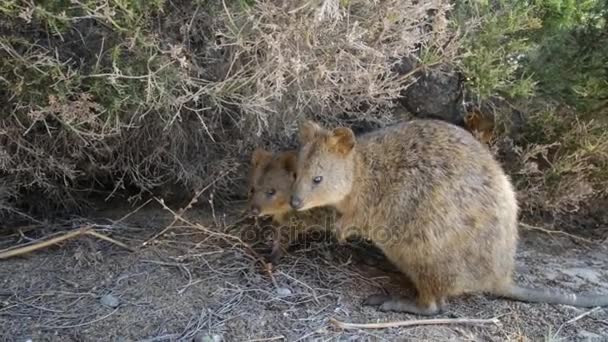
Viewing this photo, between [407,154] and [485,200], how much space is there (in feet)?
1.78

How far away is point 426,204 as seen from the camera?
395 cm

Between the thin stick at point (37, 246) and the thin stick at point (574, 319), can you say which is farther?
the thin stick at point (37, 246)

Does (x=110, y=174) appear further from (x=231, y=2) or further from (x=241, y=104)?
(x=231, y=2)

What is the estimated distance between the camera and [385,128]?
14.5 feet

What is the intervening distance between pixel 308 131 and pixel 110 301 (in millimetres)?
1520

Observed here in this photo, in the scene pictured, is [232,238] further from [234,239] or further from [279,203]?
[279,203]

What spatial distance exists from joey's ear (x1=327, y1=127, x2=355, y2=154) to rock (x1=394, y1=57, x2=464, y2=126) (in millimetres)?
898

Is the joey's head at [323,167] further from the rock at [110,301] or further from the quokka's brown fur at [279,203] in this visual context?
the rock at [110,301]

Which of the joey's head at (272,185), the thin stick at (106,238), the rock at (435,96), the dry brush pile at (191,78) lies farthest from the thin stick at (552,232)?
the thin stick at (106,238)

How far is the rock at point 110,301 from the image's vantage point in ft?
12.1

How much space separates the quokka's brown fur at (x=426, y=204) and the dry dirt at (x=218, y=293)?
20 cm

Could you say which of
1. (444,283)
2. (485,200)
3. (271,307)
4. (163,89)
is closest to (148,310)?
(271,307)

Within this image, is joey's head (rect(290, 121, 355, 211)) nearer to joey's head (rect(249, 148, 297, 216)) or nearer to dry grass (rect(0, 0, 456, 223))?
joey's head (rect(249, 148, 297, 216))

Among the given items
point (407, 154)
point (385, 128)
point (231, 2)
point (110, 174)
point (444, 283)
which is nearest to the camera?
point (231, 2)
